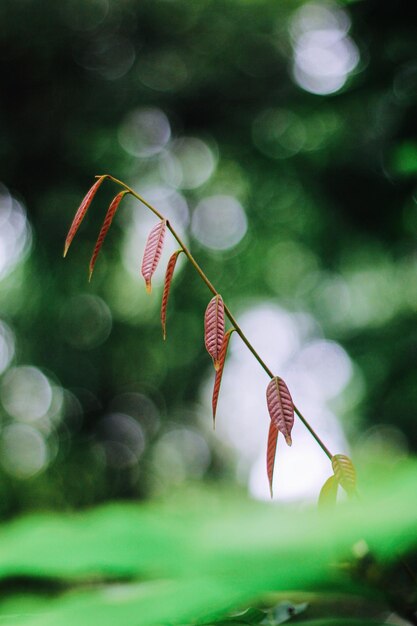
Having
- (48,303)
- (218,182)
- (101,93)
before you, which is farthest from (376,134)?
(48,303)

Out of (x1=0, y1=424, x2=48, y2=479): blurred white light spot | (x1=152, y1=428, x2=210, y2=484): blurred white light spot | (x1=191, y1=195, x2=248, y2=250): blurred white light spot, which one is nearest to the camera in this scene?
(x1=191, y1=195, x2=248, y2=250): blurred white light spot

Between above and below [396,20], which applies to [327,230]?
above

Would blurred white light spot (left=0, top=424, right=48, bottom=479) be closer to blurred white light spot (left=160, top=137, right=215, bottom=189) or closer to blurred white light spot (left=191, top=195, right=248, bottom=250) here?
blurred white light spot (left=191, top=195, right=248, bottom=250)

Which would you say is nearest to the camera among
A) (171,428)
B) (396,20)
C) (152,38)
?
(396,20)

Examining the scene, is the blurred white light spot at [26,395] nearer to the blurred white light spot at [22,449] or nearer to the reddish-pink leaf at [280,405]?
the blurred white light spot at [22,449]

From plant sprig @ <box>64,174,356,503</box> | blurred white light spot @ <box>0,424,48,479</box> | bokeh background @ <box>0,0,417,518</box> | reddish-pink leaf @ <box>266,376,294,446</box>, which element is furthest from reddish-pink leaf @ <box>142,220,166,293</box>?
blurred white light spot @ <box>0,424,48,479</box>

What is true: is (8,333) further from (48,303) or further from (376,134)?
(376,134)

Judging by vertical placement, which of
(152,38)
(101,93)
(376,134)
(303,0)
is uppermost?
(152,38)
